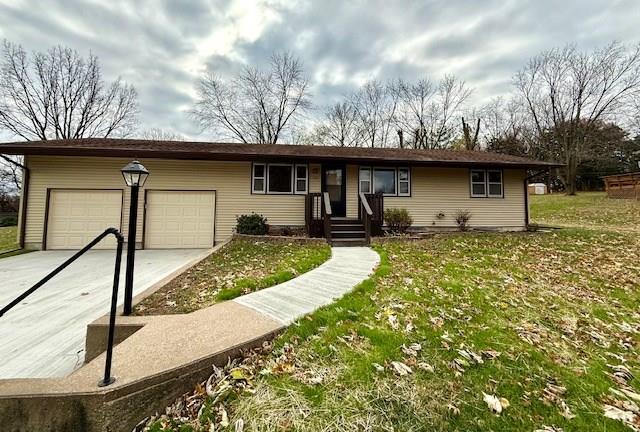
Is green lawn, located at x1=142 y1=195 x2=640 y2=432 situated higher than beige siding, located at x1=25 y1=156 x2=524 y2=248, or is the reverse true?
beige siding, located at x1=25 y1=156 x2=524 y2=248

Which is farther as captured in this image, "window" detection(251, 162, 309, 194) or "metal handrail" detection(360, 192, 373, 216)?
"window" detection(251, 162, 309, 194)

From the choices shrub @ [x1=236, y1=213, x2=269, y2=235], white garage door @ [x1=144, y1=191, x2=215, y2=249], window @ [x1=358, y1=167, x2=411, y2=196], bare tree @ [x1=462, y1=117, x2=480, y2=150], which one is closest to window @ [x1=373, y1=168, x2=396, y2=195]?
window @ [x1=358, y1=167, x2=411, y2=196]

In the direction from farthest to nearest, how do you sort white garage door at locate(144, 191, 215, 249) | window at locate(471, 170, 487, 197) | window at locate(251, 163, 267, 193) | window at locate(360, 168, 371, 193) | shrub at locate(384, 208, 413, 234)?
window at locate(471, 170, 487, 197) → window at locate(360, 168, 371, 193) → window at locate(251, 163, 267, 193) → shrub at locate(384, 208, 413, 234) → white garage door at locate(144, 191, 215, 249)

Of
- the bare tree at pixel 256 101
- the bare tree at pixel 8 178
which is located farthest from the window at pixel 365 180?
the bare tree at pixel 8 178

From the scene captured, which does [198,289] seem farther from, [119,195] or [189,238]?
[119,195]

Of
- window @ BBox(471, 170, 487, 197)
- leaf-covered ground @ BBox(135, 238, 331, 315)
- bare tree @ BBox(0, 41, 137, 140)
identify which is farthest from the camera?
bare tree @ BBox(0, 41, 137, 140)

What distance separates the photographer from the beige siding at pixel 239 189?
340 inches

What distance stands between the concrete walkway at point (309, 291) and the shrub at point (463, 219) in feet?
20.0

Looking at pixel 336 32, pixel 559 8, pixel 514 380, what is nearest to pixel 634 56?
pixel 559 8

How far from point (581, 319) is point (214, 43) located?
47.7 ft

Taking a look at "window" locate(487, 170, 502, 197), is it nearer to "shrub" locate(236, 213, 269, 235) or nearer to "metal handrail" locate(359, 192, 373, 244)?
"metal handrail" locate(359, 192, 373, 244)

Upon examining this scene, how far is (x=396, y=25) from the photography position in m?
10.7

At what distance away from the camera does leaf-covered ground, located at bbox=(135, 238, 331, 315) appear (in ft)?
11.8

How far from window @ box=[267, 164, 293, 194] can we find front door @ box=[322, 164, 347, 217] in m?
1.26
